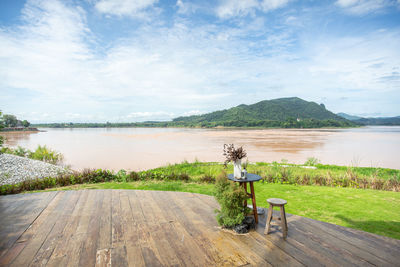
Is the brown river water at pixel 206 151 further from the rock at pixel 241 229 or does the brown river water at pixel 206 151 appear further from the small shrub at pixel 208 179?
the rock at pixel 241 229

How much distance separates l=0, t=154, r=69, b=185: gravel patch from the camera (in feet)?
23.8

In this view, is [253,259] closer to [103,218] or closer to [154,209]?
[154,209]

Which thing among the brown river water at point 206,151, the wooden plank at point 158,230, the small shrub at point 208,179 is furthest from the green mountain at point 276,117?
the wooden plank at point 158,230

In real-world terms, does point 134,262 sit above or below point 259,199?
above

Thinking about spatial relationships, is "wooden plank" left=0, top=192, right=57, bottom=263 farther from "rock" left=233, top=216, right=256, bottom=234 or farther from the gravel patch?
the gravel patch

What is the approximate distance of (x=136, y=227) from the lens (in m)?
3.08

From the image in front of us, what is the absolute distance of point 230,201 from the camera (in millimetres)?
2893

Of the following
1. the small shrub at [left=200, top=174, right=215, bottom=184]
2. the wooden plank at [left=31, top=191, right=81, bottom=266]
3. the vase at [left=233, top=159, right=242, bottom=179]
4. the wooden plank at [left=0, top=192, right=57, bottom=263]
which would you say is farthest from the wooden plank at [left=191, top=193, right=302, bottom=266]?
the small shrub at [left=200, top=174, right=215, bottom=184]

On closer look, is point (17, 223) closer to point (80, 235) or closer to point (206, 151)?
point (80, 235)

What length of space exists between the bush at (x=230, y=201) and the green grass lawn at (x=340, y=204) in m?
0.20

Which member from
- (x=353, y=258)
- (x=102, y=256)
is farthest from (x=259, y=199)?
(x=102, y=256)

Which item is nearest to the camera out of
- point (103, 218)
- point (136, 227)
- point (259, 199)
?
point (136, 227)

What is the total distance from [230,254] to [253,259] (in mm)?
254

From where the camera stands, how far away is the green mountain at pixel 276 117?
82.2 metres
